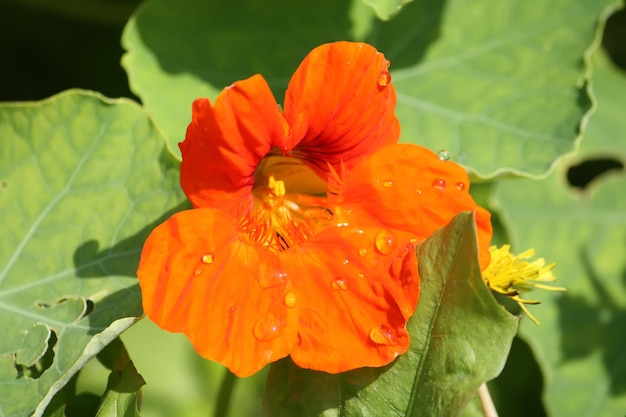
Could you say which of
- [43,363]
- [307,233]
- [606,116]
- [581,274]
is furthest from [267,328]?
[606,116]

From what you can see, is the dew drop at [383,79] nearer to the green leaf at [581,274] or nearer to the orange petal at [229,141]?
the orange petal at [229,141]

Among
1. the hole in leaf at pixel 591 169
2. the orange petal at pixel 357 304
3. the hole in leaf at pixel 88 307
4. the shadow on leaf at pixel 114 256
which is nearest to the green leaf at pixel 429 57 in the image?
the shadow on leaf at pixel 114 256

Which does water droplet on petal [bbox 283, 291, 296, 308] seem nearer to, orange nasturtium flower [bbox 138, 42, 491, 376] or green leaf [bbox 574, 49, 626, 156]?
orange nasturtium flower [bbox 138, 42, 491, 376]

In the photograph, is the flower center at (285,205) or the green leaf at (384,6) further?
the green leaf at (384,6)

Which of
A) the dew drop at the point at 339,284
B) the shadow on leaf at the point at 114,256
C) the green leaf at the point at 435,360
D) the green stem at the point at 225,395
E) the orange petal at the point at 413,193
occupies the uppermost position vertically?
the orange petal at the point at 413,193

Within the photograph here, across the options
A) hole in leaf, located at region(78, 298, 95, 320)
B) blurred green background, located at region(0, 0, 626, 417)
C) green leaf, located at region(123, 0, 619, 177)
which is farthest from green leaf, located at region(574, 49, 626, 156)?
hole in leaf, located at region(78, 298, 95, 320)
